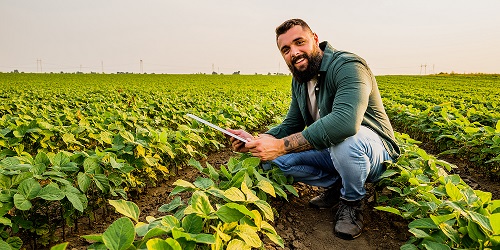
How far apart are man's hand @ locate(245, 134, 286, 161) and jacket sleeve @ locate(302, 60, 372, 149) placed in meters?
0.20

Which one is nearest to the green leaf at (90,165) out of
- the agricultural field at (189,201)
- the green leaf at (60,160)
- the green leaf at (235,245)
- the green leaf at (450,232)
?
the agricultural field at (189,201)

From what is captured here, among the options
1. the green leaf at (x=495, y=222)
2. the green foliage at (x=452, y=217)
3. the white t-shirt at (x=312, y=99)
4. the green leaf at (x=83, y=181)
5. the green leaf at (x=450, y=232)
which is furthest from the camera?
the white t-shirt at (x=312, y=99)

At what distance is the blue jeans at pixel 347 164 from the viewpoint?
247 centimetres

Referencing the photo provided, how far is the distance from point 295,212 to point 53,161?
1796 millimetres

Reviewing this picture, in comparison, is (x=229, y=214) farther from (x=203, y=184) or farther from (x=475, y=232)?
(x=475, y=232)

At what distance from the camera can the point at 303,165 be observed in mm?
2922

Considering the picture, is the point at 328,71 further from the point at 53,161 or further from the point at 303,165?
the point at 53,161

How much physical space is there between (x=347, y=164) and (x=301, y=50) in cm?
89

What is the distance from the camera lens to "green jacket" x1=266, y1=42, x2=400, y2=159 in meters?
2.35

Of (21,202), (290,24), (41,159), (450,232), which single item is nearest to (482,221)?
A: (450,232)

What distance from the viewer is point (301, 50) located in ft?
8.86

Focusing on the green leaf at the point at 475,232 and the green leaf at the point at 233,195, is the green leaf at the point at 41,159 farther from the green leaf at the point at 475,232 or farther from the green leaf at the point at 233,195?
the green leaf at the point at 475,232

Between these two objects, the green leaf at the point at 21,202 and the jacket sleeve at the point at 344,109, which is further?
the jacket sleeve at the point at 344,109

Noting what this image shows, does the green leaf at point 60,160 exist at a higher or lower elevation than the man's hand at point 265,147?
lower
